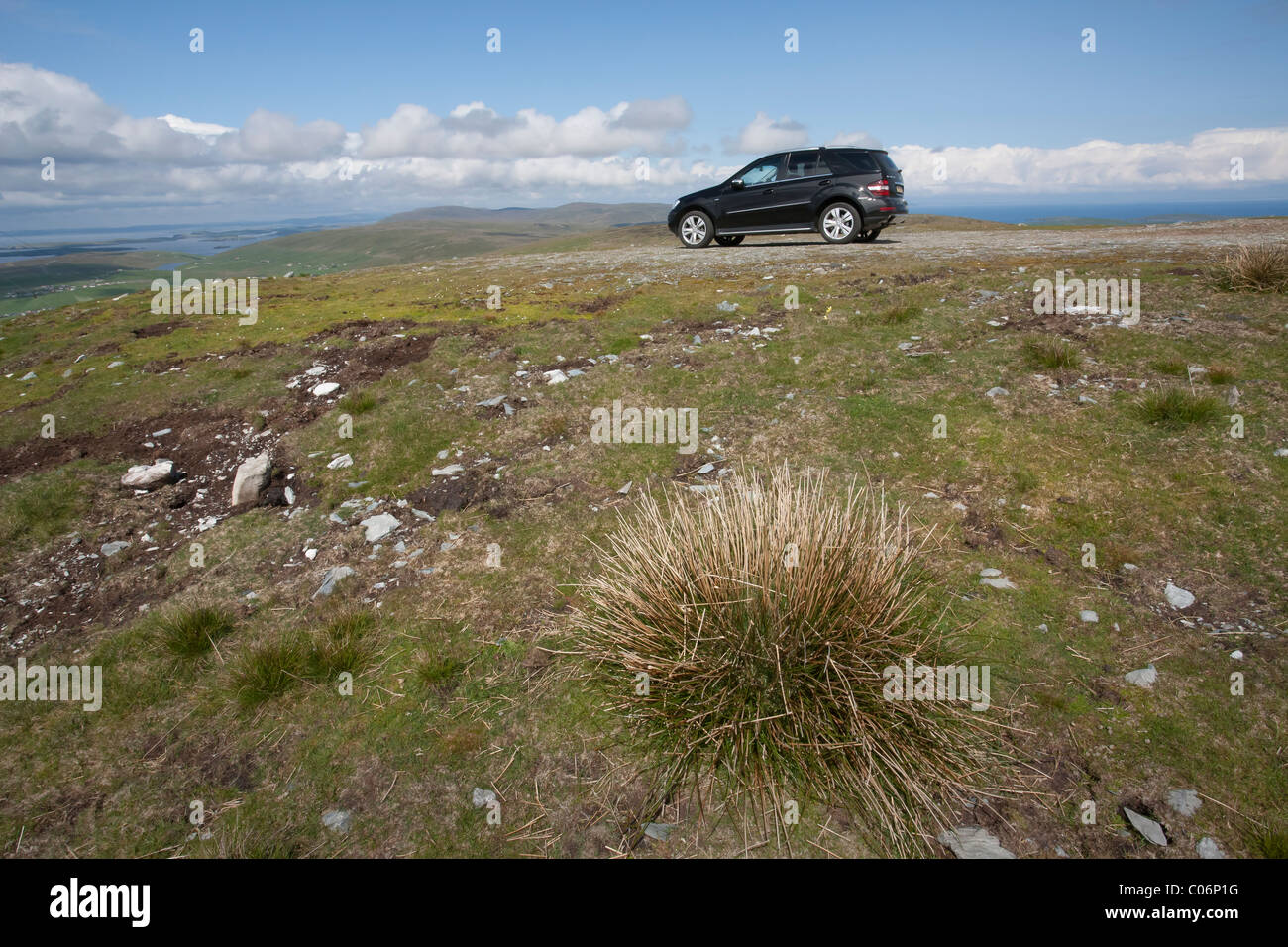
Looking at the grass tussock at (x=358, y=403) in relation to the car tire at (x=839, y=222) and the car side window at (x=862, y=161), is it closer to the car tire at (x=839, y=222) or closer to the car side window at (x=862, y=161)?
the car tire at (x=839, y=222)

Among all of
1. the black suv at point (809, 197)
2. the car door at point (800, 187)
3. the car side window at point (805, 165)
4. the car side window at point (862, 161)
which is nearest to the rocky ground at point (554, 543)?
the black suv at point (809, 197)

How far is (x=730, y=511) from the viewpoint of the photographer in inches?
164

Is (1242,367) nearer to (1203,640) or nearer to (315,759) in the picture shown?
(1203,640)

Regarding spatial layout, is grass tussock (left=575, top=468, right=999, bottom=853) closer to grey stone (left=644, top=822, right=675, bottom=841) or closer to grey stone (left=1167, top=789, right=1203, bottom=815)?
grey stone (left=644, top=822, right=675, bottom=841)

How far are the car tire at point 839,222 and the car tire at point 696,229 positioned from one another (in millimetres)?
3446

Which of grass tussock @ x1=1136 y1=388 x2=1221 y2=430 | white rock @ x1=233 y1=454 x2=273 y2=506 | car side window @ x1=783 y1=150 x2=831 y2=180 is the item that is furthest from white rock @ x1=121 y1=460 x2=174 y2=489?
car side window @ x1=783 y1=150 x2=831 y2=180

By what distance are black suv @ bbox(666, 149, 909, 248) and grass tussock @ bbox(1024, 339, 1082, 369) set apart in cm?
1014

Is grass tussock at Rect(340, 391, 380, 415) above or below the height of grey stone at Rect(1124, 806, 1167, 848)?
above

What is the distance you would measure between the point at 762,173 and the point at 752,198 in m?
0.69

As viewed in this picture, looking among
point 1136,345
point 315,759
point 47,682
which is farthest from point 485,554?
point 1136,345

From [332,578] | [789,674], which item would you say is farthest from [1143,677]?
[332,578]

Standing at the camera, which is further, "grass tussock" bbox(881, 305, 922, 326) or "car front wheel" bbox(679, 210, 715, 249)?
"car front wheel" bbox(679, 210, 715, 249)

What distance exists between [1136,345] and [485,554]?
8.43 m

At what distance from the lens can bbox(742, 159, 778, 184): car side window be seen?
17359 mm
